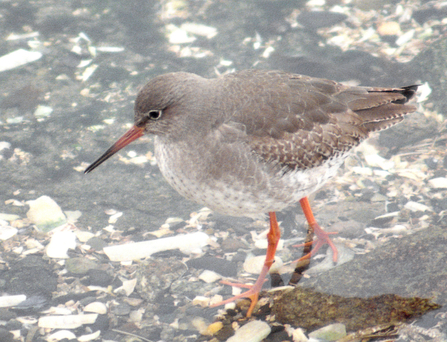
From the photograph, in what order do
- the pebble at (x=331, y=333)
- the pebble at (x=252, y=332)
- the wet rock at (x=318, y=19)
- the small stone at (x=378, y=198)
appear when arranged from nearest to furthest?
1. the pebble at (x=331, y=333)
2. the pebble at (x=252, y=332)
3. the small stone at (x=378, y=198)
4. the wet rock at (x=318, y=19)

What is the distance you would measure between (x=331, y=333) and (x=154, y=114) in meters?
2.46

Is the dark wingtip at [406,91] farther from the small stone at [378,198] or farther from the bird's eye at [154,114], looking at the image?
the bird's eye at [154,114]

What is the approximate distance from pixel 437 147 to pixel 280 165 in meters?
2.95

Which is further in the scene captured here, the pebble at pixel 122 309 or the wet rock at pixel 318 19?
the wet rock at pixel 318 19

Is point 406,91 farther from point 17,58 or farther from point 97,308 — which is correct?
point 17,58

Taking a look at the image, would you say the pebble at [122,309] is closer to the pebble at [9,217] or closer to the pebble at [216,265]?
the pebble at [216,265]

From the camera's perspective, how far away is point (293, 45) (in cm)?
799

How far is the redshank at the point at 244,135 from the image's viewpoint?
4.40 metres

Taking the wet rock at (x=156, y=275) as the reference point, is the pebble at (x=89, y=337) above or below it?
below

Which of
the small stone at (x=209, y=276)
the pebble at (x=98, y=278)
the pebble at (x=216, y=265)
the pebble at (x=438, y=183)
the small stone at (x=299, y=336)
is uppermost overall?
the pebble at (x=438, y=183)

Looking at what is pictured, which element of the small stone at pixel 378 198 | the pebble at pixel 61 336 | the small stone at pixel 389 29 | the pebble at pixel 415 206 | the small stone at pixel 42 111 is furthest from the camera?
the small stone at pixel 389 29

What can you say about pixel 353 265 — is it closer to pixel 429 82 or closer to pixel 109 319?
pixel 109 319

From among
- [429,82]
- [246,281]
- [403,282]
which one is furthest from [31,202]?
[429,82]

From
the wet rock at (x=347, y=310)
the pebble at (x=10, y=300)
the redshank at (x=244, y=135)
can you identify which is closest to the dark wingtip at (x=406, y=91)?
the redshank at (x=244, y=135)
